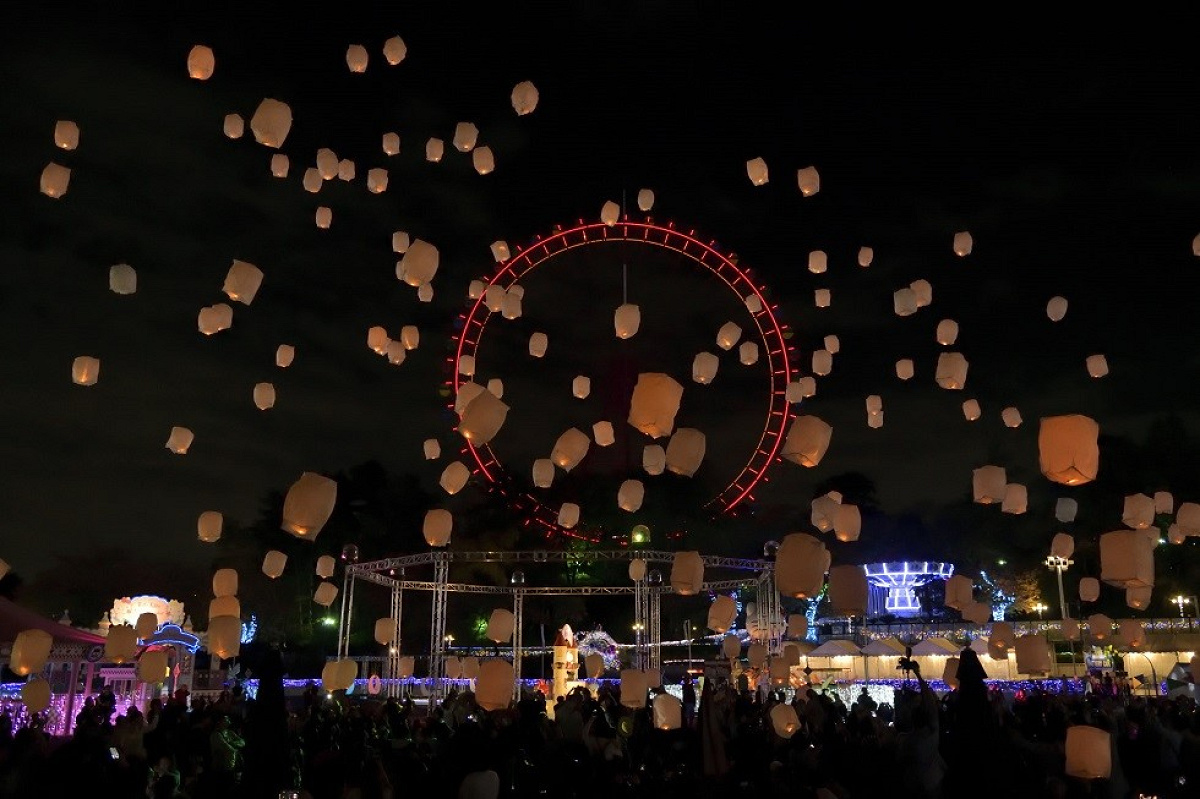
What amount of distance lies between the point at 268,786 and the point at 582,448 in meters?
9.04

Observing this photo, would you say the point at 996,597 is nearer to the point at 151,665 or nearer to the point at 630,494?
the point at 630,494

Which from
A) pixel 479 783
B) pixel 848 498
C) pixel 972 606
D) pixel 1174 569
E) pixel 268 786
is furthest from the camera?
pixel 848 498

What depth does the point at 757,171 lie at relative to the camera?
16859mm

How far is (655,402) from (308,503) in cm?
392

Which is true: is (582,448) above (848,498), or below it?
below

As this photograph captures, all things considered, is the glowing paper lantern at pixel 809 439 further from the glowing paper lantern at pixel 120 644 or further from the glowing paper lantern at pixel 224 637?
the glowing paper lantern at pixel 120 644

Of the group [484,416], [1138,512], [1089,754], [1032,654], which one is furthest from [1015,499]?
[1089,754]

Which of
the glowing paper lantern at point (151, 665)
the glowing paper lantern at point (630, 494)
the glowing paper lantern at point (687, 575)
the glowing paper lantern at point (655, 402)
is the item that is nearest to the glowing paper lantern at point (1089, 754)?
the glowing paper lantern at point (655, 402)

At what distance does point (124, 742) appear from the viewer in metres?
9.82

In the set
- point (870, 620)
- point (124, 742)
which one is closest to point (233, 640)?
point (124, 742)

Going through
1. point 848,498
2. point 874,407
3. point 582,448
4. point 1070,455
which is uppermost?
point 848,498

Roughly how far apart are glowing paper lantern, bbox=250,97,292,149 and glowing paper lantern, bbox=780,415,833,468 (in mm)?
7181

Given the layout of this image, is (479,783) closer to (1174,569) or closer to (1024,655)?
(1024,655)

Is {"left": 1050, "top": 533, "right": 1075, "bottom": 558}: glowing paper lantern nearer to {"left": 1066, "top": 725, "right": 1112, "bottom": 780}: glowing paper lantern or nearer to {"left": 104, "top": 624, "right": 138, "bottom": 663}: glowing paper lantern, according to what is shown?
{"left": 1066, "top": 725, "right": 1112, "bottom": 780}: glowing paper lantern
